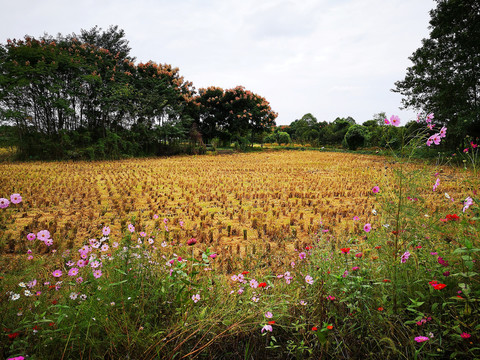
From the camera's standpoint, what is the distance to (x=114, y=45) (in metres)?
26.0

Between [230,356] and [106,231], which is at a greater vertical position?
[106,231]

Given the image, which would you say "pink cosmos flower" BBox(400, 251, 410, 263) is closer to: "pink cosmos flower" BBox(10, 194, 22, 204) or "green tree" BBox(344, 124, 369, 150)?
"pink cosmos flower" BBox(10, 194, 22, 204)

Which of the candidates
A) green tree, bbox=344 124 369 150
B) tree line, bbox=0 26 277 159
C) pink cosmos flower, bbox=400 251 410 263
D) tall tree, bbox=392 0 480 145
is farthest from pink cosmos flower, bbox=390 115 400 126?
green tree, bbox=344 124 369 150

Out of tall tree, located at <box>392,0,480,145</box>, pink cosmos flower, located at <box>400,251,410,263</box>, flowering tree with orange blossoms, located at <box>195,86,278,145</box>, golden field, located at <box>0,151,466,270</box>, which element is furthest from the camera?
flowering tree with orange blossoms, located at <box>195,86,278,145</box>

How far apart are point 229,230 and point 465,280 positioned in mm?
2798

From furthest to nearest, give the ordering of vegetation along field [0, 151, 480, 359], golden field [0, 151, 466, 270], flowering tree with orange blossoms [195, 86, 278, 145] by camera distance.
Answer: flowering tree with orange blossoms [195, 86, 278, 145], golden field [0, 151, 466, 270], vegetation along field [0, 151, 480, 359]

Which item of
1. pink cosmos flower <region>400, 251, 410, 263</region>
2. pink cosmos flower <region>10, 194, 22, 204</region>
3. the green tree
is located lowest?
pink cosmos flower <region>400, 251, 410, 263</region>

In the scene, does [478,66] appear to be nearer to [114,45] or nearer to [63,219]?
[63,219]

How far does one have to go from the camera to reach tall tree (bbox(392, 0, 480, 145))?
1210 cm

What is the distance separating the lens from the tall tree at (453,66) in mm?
12102

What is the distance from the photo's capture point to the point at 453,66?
13.2m

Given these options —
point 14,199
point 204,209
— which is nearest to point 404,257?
point 14,199

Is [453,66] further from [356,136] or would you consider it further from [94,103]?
[94,103]

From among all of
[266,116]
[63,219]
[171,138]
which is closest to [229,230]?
[63,219]
